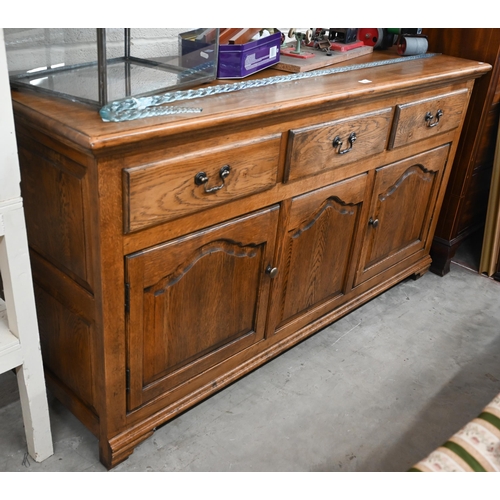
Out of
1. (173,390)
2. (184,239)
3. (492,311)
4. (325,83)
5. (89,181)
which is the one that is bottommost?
(492,311)

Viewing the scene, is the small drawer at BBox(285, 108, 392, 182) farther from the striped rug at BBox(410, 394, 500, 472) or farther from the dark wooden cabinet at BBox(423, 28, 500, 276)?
the striped rug at BBox(410, 394, 500, 472)

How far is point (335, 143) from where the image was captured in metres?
1.70

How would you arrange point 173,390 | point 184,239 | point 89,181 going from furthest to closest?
point 173,390, point 184,239, point 89,181

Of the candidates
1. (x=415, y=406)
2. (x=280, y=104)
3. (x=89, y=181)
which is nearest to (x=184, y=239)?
(x=89, y=181)

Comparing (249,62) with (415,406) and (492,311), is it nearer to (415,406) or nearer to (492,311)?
(415,406)

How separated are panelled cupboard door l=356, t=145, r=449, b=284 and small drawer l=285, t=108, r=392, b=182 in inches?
6.1

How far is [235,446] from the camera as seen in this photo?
1644 mm

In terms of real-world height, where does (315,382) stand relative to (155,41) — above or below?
below

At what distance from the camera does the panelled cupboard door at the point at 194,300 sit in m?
1.41

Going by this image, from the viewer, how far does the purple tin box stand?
1592 millimetres

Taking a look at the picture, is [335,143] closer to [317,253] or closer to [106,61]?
[317,253]

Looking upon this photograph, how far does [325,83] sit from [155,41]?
1.68 feet

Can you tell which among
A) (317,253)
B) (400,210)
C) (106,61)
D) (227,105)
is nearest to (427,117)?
(400,210)

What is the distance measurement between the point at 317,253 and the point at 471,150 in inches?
39.4
